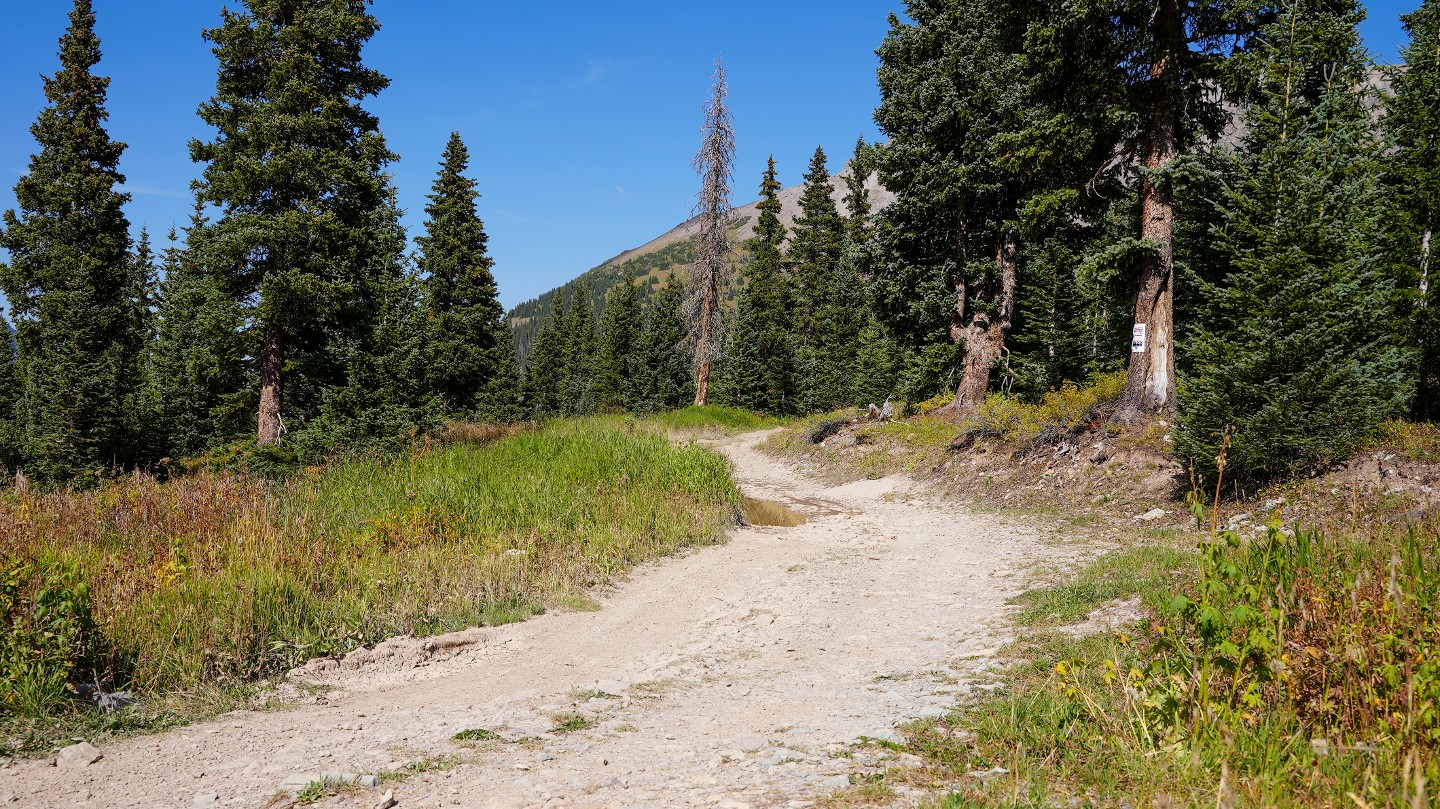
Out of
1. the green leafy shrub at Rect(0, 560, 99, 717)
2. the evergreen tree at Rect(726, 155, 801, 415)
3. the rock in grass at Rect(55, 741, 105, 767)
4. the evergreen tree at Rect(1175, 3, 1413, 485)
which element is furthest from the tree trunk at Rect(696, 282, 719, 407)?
the rock in grass at Rect(55, 741, 105, 767)

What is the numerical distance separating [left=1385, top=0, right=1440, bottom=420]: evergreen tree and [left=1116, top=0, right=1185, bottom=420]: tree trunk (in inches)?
266

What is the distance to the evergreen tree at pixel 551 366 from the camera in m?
69.5

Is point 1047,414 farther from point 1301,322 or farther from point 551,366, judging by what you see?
point 551,366

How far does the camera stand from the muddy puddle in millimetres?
11852

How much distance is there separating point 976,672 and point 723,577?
376cm

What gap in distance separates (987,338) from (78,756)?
18.0 m

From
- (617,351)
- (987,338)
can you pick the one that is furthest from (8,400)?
(617,351)

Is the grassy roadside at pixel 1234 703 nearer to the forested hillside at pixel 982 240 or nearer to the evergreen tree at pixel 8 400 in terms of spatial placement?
the forested hillside at pixel 982 240

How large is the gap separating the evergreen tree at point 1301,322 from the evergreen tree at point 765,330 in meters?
32.4

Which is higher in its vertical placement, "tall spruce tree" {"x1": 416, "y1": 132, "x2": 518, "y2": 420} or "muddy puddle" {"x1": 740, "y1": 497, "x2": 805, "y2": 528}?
"tall spruce tree" {"x1": 416, "y1": 132, "x2": 518, "y2": 420}

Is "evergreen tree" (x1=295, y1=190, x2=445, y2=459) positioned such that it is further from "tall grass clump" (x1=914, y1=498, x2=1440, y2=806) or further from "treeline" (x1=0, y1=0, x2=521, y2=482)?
"tall grass clump" (x1=914, y1=498, x2=1440, y2=806)

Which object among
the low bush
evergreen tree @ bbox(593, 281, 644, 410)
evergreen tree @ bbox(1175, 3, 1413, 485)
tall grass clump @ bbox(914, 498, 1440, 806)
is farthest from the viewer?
evergreen tree @ bbox(593, 281, 644, 410)

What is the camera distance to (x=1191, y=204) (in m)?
13.1

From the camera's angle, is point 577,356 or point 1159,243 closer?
point 1159,243
